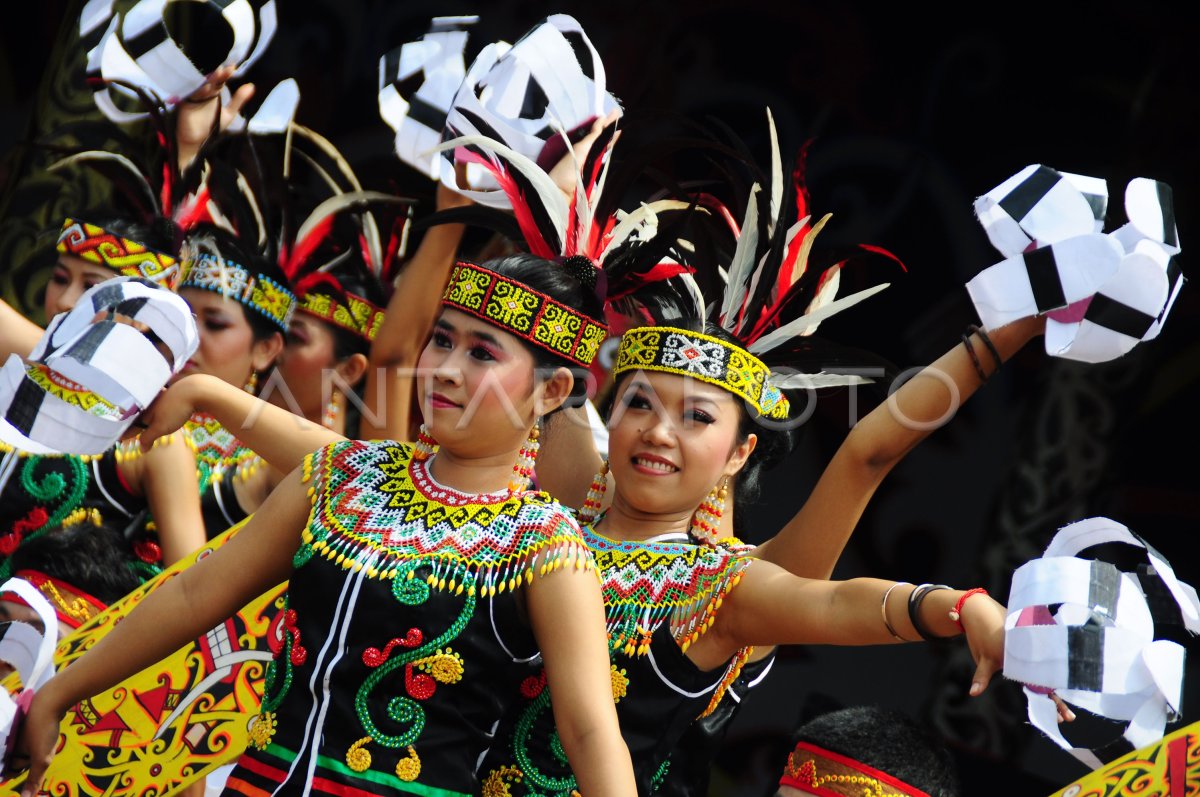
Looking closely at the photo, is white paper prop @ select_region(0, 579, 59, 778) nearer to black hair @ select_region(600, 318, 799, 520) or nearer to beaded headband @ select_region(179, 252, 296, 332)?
black hair @ select_region(600, 318, 799, 520)

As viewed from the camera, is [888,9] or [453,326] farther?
[888,9]

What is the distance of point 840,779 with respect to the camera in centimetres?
361

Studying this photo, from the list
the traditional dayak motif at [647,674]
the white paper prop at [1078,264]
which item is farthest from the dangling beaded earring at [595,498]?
the white paper prop at [1078,264]

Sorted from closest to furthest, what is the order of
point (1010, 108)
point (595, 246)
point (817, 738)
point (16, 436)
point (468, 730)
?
point (468, 730) < point (16, 436) < point (595, 246) < point (817, 738) < point (1010, 108)

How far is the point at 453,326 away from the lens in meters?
2.75

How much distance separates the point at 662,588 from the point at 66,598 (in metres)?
1.63

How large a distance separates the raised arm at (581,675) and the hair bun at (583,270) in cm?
53

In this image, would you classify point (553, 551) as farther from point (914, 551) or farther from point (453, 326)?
point (914, 551)

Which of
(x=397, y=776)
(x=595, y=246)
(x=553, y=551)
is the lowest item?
(x=397, y=776)

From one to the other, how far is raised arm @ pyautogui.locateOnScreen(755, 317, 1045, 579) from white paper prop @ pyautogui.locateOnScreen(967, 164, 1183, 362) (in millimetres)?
98

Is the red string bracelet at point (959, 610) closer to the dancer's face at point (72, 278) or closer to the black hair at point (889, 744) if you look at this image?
the black hair at point (889, 744)

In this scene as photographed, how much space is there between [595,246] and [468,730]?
0.97 m

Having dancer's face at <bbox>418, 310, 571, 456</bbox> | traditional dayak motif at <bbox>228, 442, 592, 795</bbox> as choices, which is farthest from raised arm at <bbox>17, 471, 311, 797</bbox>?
dancer's face at <bbox>418, 310, 571, 456</bbox>

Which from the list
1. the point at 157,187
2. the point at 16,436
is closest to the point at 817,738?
the point at 16,436
